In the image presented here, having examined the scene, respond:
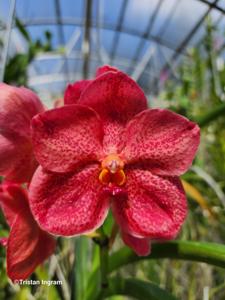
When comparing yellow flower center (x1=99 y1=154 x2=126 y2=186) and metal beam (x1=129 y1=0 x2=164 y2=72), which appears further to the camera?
metal beam (x1=129 y1=0 x2=164 y2=72)

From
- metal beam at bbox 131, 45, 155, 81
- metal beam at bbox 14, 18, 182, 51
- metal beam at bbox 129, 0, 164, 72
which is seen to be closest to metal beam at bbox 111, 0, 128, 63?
metal beam at bbox 14, 18, 182, 51

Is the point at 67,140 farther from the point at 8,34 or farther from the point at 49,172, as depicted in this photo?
the point at 8,34

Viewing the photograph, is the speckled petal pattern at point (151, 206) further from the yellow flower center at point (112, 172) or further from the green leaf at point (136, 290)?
the green leaf at point (136, 290)

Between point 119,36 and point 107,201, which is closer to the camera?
point 107,201

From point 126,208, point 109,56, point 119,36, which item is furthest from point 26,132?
point 109,56

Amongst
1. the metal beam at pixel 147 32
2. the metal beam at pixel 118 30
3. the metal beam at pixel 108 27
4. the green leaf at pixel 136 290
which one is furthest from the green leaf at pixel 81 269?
the metal beam at pixel 108 27

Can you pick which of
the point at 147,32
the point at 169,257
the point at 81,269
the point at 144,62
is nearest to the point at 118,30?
the point at 147,32

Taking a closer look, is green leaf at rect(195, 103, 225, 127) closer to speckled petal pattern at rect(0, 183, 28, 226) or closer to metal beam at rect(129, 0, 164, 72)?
speckled petal pattern at rect(0, 183, 28, 226)
